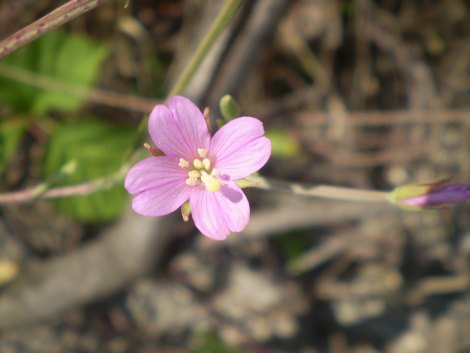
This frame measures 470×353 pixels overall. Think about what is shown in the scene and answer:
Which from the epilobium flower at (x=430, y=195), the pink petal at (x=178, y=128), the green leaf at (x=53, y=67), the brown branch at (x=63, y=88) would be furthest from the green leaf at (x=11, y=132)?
the epilobium flower at (x=430, y=195)

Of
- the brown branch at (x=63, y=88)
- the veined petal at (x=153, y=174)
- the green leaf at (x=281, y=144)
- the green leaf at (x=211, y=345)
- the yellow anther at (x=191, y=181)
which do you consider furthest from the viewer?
the green leaf at (x=211, y=345)

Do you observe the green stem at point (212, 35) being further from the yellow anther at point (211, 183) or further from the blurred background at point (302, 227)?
the blurred background at point (302, 227)

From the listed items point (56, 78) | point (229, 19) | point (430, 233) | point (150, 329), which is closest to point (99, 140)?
point (56, 78)

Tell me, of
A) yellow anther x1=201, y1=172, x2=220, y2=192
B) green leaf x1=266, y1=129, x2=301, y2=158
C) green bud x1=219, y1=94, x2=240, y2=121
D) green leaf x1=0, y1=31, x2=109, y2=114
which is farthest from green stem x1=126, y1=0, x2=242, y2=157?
green leaf x1=266, y1=129, x2=301, y2=158

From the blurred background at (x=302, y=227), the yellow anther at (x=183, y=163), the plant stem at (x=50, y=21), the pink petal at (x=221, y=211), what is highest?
→ the blurred background at (x=302, y=227)

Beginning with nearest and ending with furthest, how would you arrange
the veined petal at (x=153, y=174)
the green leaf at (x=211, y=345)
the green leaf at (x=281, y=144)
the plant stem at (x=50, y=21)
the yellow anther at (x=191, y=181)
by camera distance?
the plant stem at (x=50, y=21)
the veined petal at (x=153, y=174)
the yellow anther at (x=191, y=181)
the green leaf at (x=281, y=144)
the green leaf at (x=211, y=345)

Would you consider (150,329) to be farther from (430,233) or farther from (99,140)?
(430,233)

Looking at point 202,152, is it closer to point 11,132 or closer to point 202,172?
point 202,172

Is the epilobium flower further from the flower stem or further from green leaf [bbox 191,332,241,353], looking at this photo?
green leaf [bbox 191,332,241,353]
